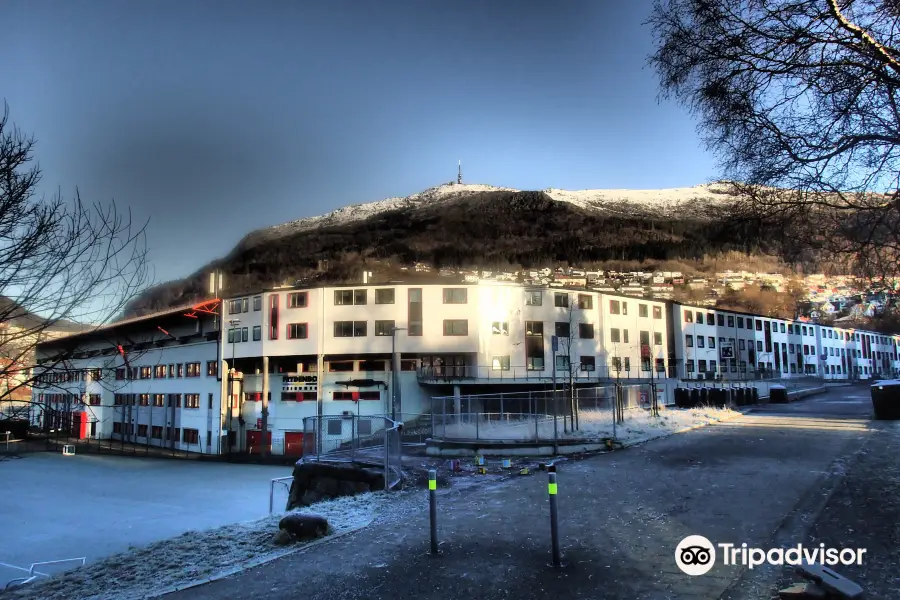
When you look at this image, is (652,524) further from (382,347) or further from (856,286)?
(382,347)

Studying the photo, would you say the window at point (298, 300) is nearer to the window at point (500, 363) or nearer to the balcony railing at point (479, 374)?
the balcony railing at point (479, 374)

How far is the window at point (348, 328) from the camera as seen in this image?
52.1 metres

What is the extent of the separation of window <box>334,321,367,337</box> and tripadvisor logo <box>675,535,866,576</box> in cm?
4621

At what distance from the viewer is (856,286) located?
35.4 ft

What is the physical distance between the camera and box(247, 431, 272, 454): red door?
179 ft

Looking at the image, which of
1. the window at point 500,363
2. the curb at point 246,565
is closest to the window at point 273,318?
the window at point 500,363

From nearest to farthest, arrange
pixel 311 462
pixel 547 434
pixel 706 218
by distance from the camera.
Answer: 1. pixel 706 218
2. pixel 311 462
3. pixel 547 434

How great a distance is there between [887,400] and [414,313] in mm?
35219

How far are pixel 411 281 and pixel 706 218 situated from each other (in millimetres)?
45177

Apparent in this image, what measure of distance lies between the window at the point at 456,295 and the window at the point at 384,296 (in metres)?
5.00

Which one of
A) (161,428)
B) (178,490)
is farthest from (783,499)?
(161,428)

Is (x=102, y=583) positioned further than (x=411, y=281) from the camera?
No

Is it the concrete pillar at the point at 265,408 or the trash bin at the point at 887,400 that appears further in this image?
the concrete pillar at the point at 265,408

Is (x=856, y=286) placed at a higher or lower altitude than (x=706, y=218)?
lower
